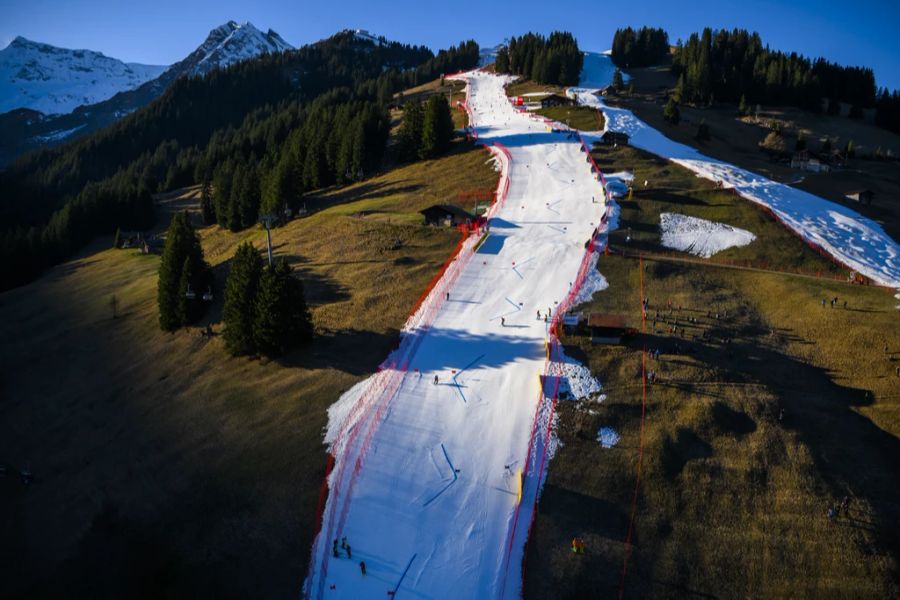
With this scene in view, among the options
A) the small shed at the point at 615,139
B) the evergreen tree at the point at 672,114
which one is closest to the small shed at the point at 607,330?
the small shed at the point at 615,139

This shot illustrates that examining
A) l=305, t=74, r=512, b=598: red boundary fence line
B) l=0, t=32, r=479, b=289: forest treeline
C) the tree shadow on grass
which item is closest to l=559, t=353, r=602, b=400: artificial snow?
l=305, t=74, r=512, b=598: red boundary fence line

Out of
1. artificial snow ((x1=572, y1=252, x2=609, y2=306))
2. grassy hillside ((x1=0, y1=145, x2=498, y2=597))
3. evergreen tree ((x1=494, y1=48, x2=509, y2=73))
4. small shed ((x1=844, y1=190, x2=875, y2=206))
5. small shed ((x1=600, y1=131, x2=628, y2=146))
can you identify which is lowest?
grassy hillside ((x1=0, y1=145, x2=498, y2=597))

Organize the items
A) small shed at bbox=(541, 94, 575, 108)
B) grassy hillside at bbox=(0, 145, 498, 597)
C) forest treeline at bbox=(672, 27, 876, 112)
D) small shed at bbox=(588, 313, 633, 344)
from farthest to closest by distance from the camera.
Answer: forest treeline at bbox=(672, 27, 876, 112) < small shed at bbox=(541, 94, 575, 108) < small shed at bbox=(588, 313, 633, 344) < grassy hillside at bbox=(0, 145, 498, 597)

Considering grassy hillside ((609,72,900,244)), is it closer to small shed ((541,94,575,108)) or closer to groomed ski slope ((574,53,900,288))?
groomed ski slope ((574,53,900,288))

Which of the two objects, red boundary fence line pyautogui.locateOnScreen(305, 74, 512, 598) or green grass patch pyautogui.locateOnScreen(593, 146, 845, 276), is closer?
red boundary fence line pyautogui.locateOnScreen(305, 74, 512, 598)

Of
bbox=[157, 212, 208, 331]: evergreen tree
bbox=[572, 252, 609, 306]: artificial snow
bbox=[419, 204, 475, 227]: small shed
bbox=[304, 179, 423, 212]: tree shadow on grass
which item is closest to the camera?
bbox=[572, 252, 609, 306]: artificial snow

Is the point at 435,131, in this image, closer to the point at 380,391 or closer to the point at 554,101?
the point at 554,101
